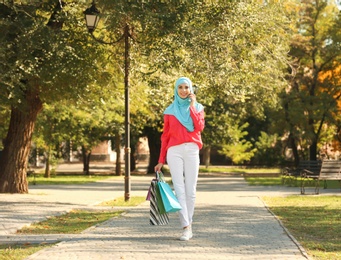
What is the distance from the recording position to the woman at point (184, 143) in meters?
10.4

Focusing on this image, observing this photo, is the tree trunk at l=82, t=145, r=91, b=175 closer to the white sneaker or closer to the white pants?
the white pants

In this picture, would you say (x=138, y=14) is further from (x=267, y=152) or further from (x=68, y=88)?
(x=267, y=152)

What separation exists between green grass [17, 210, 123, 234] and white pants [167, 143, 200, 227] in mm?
2612

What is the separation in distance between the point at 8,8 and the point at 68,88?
2.60m

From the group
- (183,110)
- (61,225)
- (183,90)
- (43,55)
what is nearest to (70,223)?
(61,225)

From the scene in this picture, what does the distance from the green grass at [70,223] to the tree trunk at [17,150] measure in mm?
5796

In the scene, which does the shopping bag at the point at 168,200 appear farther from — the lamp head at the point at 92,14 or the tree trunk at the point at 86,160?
the tree trunk at the point at 86,160

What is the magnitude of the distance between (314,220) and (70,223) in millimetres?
4531

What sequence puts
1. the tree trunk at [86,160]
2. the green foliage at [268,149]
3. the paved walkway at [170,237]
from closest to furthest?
the paved walkway at [170,237], the tree trunk at [86,160], the green foliage at [268,149]

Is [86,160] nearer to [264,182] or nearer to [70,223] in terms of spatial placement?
[264,182]

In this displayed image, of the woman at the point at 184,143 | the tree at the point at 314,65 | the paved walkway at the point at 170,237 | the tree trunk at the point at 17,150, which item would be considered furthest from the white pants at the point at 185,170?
the tree at the point at 314,65

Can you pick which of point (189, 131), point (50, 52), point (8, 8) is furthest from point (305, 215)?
point (8, 8)

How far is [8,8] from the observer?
19.4 m

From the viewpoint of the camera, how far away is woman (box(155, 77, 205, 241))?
34.1 feet
